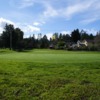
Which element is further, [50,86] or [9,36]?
[9,36]

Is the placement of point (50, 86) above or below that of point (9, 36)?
below

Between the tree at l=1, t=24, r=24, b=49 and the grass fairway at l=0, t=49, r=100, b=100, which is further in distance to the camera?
the tree at l=1, t=24, r=24, b=49

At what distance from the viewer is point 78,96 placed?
8.79m

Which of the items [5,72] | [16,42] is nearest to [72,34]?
[16,42]

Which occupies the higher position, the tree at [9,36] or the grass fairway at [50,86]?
the tree at [9,36]

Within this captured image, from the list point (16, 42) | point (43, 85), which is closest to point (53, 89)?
point (43, 85)

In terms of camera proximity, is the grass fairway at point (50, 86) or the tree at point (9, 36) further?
the tree at point (9, 36)

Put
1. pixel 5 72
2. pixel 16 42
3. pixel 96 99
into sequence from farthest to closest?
pixel 16 42 → pixel 5 72 → pixel 96 99

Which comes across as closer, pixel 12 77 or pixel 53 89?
pixel 53 89

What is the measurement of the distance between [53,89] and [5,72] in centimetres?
383

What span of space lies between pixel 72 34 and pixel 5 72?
455 feet

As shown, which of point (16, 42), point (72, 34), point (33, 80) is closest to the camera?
point (33, 80)

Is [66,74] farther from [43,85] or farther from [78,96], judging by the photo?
[78,96]

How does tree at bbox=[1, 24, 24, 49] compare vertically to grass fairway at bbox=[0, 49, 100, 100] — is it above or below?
above
